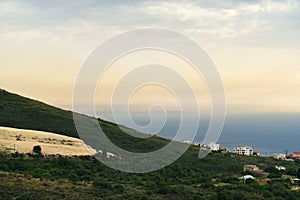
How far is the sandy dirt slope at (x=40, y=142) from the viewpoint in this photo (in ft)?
125

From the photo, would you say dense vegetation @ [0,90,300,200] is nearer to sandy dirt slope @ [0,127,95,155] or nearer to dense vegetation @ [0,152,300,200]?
dense vegetation @ [0,152,300,200]

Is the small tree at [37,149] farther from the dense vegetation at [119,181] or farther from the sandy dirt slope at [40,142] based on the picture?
the dense vegetation at [119,181]

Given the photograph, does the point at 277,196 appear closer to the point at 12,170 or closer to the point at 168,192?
the point at 168,192

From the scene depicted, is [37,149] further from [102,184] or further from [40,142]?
[102,184]

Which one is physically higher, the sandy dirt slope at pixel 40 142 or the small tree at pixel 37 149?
the sandy dirt slope at pixel 40 142

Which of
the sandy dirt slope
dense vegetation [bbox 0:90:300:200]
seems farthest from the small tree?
dense vegetation [bbox 0:90:300:200]

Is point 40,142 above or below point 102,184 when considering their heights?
above

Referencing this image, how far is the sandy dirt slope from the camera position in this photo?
3806 centimetres

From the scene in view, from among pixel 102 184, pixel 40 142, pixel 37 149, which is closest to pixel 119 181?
pixel 102 184

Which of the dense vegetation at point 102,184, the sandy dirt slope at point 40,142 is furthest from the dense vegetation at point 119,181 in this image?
the sandy dirt slope at point 40,142

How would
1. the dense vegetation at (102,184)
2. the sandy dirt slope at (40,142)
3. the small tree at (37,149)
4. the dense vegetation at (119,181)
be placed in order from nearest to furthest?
the dense vegetation at (102,184)
the dense vegetation at (119,181)
the small tree at (37,149)
the sandy dirt slope at (40,142)

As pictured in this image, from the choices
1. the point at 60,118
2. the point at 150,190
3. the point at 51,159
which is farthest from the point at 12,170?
the point at 60,118

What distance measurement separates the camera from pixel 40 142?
134 feet

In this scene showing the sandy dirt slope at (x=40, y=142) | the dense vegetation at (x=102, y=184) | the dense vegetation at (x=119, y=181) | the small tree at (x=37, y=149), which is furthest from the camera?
the sandy dirt slope at (x=40, y=142)
